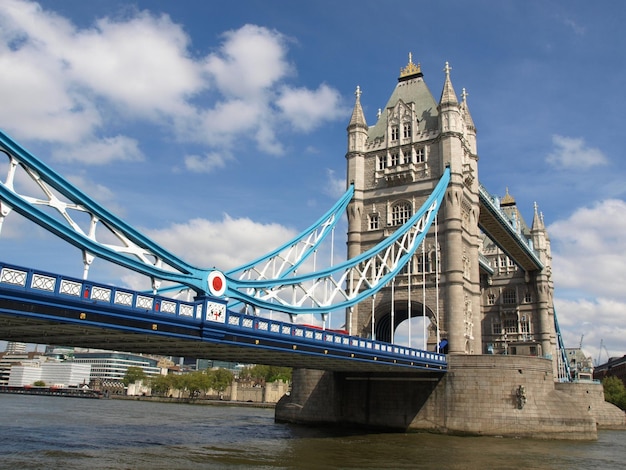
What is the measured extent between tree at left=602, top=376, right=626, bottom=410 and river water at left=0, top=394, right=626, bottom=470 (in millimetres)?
35947

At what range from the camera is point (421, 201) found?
45.4 m

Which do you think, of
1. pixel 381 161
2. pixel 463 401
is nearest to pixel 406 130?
pixel 381 161

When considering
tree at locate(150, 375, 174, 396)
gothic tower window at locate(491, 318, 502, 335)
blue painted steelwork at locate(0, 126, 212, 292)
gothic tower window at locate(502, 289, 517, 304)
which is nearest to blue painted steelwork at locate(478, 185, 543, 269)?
gothic tower window at locate(502, 289, 517, 304)

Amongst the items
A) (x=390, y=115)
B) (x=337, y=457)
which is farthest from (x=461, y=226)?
(x=337, y=457)

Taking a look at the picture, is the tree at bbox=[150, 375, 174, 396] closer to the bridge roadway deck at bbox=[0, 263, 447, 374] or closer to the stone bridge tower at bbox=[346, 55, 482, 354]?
the stone bridge tower at bbox=[346, 55, 482, 354]

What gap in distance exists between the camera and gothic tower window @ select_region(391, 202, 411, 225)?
45.8m

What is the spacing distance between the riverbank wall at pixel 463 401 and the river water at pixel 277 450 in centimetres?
126

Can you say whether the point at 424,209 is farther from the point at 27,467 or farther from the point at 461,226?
the point at 27,467

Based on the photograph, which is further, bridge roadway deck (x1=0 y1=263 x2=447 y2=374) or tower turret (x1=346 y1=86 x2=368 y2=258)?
tower turret (x1=346 y1=86 x2=368 y2=258)

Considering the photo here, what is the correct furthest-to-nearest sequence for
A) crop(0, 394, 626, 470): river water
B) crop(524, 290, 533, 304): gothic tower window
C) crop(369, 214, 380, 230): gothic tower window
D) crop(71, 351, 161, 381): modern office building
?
1. crop(71, 351, 161, 381): modern office building
2. crop(524, 290, 533, 304): gothic tower window
3. crop(369, 214, 380, 230): gothic tower window
4. crop(0, 394, 626, 470): river water

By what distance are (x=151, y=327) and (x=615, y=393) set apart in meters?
68.4

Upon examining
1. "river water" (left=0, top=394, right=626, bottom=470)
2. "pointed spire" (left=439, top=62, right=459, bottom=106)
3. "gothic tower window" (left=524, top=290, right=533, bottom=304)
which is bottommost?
"river water" (left=0, top=394, right=626, bottom=470)

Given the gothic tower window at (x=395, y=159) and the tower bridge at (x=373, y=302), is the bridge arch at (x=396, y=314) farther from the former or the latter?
the gothic tower window at (x=395, y=159)

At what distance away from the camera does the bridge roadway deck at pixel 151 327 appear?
16094mm
